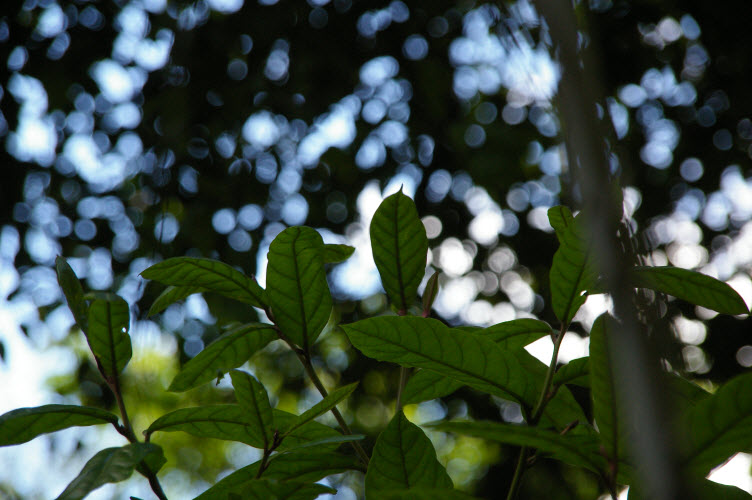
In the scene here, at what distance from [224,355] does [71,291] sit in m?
0.15

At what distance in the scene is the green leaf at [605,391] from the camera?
375 millimetres

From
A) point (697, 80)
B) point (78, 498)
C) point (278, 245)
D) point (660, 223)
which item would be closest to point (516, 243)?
point (660, 223)

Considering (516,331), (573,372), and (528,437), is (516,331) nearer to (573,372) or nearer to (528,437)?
(573,372)

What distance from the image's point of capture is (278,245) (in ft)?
1.80

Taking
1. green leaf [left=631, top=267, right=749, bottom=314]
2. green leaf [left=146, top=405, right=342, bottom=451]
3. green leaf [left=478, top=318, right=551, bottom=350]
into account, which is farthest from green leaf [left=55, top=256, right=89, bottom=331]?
green leaf [left=631, top=267, right=749, bottom=314]

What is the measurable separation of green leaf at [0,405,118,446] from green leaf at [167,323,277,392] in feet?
→ 0.24

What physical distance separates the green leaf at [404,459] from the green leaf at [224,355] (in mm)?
160

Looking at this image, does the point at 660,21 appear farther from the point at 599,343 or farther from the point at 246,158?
the point at 599,343

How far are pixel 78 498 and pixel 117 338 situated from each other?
6.6 inches

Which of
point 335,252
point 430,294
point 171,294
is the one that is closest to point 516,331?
point 430,294

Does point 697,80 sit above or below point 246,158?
above

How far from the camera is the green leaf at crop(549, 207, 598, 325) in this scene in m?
0.49

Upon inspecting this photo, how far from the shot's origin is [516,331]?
584 mm

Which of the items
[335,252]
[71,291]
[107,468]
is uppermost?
[335,252]
